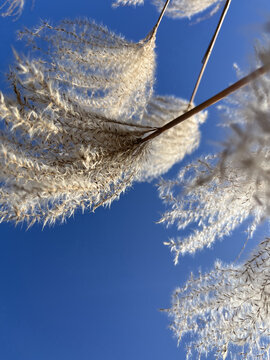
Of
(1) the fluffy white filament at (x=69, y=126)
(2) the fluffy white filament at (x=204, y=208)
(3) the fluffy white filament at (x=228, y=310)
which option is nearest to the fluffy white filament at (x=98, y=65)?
(1) the fluffy white filament at (x=69, y=126)

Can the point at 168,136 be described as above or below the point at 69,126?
above

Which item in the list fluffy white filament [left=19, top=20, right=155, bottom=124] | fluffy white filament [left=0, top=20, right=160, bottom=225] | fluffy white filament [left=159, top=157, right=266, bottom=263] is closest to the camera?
fluffy white filament [left=0, top=20, right=160, bottom=225]

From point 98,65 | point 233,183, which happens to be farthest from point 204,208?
point 98,65

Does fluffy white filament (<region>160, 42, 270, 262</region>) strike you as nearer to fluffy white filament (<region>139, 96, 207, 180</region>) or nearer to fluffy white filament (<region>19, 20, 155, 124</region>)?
fluffy white filament (<region>139, 96, 207, 180</region>)

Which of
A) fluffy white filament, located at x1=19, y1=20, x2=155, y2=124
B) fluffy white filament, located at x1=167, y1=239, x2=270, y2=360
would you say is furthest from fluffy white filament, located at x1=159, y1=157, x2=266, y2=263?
fluffy white filament, located at x1=19, y1=20, x2=155, y2=124

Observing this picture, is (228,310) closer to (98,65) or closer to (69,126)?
(69,126)

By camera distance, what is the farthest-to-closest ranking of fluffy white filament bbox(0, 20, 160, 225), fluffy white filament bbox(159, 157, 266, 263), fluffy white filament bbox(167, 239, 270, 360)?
fluffy white filament bbox(159, 157, 266, 263), fluffy white filament bbox(167, 239, 270, 360), fluffy white filament bbox(0, 20, 160, 225)
